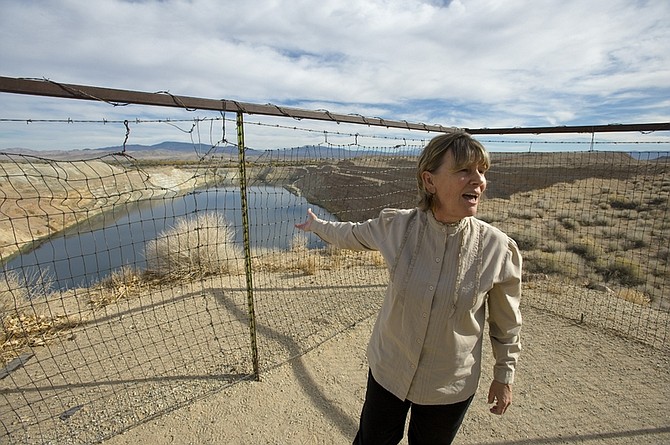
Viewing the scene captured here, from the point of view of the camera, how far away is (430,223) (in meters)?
1.75

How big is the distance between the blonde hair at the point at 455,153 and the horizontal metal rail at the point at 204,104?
1705 millimetres

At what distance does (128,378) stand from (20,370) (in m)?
1.23

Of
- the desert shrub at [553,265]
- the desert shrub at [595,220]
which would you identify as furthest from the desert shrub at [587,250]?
the desert shrub at [595,220]

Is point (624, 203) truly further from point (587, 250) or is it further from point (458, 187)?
point (458, 187)

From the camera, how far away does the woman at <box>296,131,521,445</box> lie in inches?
64.3

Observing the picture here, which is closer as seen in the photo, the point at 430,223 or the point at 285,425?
the point at 430,223

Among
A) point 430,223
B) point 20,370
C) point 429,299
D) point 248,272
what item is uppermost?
point 430,223

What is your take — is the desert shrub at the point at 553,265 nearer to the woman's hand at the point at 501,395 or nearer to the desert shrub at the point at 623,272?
the desert shrub at the point at 623,272

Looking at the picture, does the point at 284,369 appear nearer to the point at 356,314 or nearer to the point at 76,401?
the point at 356,314

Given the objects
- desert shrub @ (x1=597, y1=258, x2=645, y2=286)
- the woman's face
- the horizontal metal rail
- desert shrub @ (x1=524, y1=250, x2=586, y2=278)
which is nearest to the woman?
the woman's face

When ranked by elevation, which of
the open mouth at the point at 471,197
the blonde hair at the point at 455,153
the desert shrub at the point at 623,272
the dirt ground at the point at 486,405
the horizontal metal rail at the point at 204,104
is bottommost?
the desert shrub at the point at 623,272

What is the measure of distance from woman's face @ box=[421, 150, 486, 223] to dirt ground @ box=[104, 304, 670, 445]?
219 cm

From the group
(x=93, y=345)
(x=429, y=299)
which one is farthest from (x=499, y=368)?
(x=93, y=345)

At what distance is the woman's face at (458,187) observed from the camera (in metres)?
1.63
